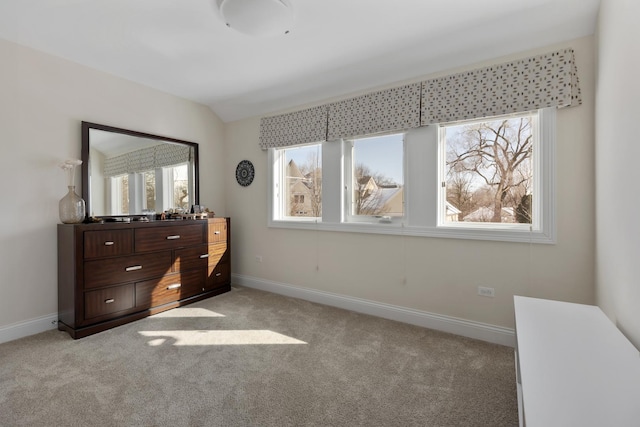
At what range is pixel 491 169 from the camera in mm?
2600

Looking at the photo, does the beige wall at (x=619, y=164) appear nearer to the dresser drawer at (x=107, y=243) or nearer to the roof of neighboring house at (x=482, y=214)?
the roof of neighboring house at (x=482, y=214)

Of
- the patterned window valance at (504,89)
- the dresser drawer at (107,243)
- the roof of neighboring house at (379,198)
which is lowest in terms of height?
the dresser drawer at (107,243)

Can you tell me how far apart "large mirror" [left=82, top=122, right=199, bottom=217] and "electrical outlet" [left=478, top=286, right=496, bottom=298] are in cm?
336

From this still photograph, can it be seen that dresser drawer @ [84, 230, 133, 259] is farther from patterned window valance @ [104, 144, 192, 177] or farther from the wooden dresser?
patterned window valance @ [104, 144, 192, 177]

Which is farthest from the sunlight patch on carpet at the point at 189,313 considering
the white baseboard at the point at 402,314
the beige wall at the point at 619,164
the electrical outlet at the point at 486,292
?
the beige wall at the point at 619,164

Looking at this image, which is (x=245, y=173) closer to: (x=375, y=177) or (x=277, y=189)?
(x=277, y=189)

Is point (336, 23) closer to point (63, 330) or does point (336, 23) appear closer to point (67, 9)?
point (67, 9)

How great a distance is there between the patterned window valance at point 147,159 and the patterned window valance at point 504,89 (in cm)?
289

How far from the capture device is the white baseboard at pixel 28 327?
2.52 meters

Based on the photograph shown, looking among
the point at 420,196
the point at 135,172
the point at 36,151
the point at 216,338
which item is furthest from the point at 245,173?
the point at 420,196

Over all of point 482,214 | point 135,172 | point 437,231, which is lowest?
point 437,231

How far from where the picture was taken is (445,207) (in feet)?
9.24

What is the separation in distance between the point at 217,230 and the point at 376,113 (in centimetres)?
234

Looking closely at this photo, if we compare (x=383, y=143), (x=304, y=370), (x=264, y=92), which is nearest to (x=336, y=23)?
(x=383, y=143)
